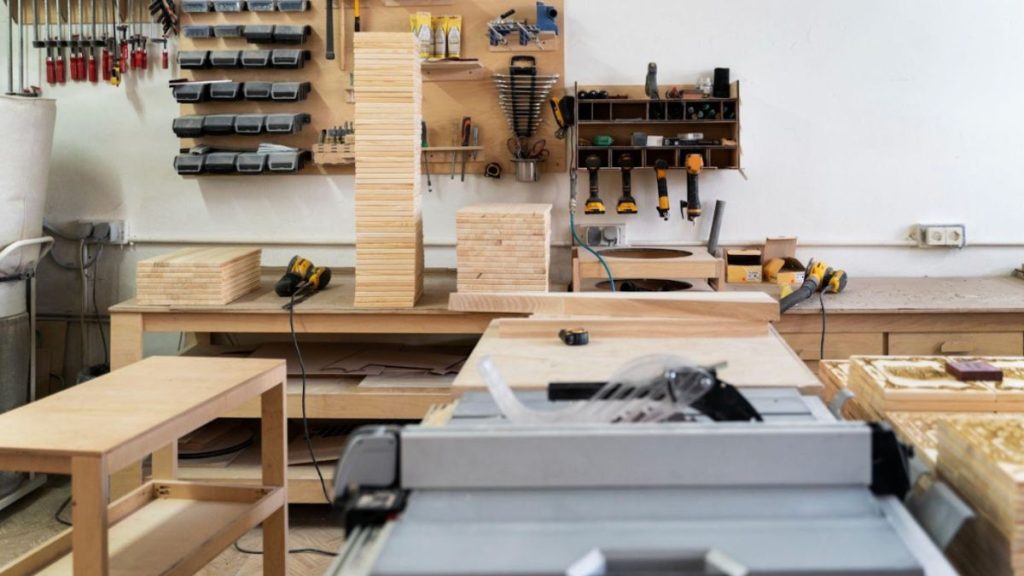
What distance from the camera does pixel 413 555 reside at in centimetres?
80

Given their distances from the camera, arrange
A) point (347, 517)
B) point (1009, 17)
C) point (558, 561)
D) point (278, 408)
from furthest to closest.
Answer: point (1009, 17)
point (278, 408)
point (347, 517)
point (558, 561)

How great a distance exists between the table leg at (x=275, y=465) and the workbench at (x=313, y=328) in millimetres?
636

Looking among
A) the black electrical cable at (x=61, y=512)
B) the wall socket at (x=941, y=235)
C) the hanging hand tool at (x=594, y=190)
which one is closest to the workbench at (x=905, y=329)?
the wall socket at (x=941, y=235)

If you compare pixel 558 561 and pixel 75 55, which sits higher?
pixel 75 55

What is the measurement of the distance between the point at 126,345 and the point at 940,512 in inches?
101

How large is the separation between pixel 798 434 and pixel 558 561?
0.29 meters

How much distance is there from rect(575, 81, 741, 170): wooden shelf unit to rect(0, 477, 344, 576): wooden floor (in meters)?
1.56

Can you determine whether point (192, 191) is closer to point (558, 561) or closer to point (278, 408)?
point (278, 408)

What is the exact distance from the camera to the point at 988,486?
3.08 feet

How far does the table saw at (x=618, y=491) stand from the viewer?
2.71ft

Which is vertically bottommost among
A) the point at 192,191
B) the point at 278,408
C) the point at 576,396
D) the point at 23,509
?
the point at 23,509

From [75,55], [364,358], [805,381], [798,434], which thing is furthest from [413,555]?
[75,55]

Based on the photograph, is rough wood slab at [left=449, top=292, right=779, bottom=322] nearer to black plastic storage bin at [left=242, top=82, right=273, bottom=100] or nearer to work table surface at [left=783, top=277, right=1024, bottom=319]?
work table surface at [left=783, top=277, right=1024, bottom=319]

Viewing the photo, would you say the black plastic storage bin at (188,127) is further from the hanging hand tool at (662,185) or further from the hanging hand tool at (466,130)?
the hanging hand tool at (662,185)
